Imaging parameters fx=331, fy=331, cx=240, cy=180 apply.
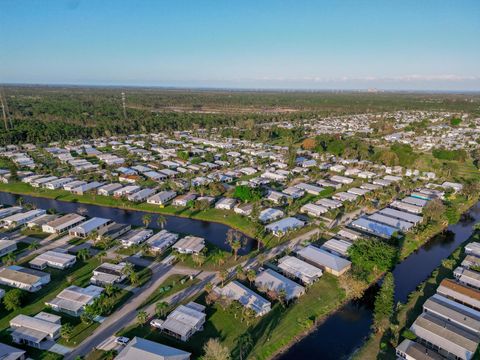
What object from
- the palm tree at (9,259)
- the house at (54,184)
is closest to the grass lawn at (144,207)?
the house at (54,184)

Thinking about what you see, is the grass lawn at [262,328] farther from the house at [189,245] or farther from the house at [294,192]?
the house at [294,192]

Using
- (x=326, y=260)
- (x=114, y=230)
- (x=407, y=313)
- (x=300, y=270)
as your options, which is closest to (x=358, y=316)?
(x=407, y=313)

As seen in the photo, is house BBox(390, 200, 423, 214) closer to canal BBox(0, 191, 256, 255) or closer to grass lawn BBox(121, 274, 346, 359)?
canal BBox(0, 191, 256, 255)

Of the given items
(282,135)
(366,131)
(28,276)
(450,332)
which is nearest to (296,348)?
(450,332)

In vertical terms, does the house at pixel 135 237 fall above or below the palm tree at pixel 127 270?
below

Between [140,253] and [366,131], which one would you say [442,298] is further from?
[366,131]

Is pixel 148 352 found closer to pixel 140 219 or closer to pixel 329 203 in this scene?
pixel 140 219

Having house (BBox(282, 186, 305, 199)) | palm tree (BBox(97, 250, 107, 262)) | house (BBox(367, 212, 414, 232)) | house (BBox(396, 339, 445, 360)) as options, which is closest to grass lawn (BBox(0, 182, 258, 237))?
house (BBox(282, 186, 305, 199))
